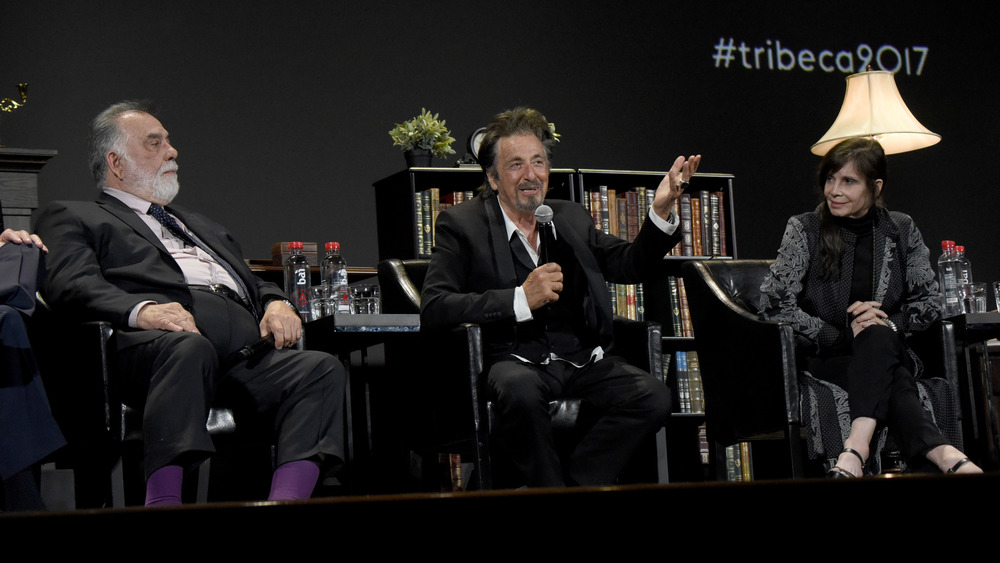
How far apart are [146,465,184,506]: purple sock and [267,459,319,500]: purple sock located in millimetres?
236

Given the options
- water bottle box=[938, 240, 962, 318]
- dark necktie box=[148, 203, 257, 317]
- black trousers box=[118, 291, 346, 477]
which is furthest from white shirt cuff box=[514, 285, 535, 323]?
water bottle box=[938, 240, 962, 318]

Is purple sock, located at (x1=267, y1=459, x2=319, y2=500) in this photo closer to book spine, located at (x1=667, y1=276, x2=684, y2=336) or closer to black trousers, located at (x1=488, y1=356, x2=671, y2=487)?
black trousers, located at (x1=488, y1=356, x2=671, y2=487)

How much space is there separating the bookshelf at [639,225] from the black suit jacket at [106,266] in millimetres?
1507

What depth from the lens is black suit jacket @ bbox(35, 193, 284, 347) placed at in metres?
2.83

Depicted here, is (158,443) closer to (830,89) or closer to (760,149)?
(760,149)

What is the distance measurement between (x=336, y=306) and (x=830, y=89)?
3.31 m

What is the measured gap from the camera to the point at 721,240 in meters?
4.96

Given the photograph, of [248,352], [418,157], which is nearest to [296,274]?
[418,157]

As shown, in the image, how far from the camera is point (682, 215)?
16.1 ft

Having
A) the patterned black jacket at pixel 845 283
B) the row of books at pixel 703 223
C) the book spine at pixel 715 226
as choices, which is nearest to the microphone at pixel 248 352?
the patterned black jacket at pixel 845 283

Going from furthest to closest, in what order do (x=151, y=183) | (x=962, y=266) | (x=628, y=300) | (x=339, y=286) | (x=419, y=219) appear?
(x=628, y=300)
(x=419, y=219)
(x=962, y=266)
(x=339, y=286)
(x=151, y=183)

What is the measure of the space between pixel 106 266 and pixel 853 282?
7.14 feet

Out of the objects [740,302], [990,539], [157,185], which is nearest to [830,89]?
[740,302]

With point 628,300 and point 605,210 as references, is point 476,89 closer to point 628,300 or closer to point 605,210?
point 605,210
